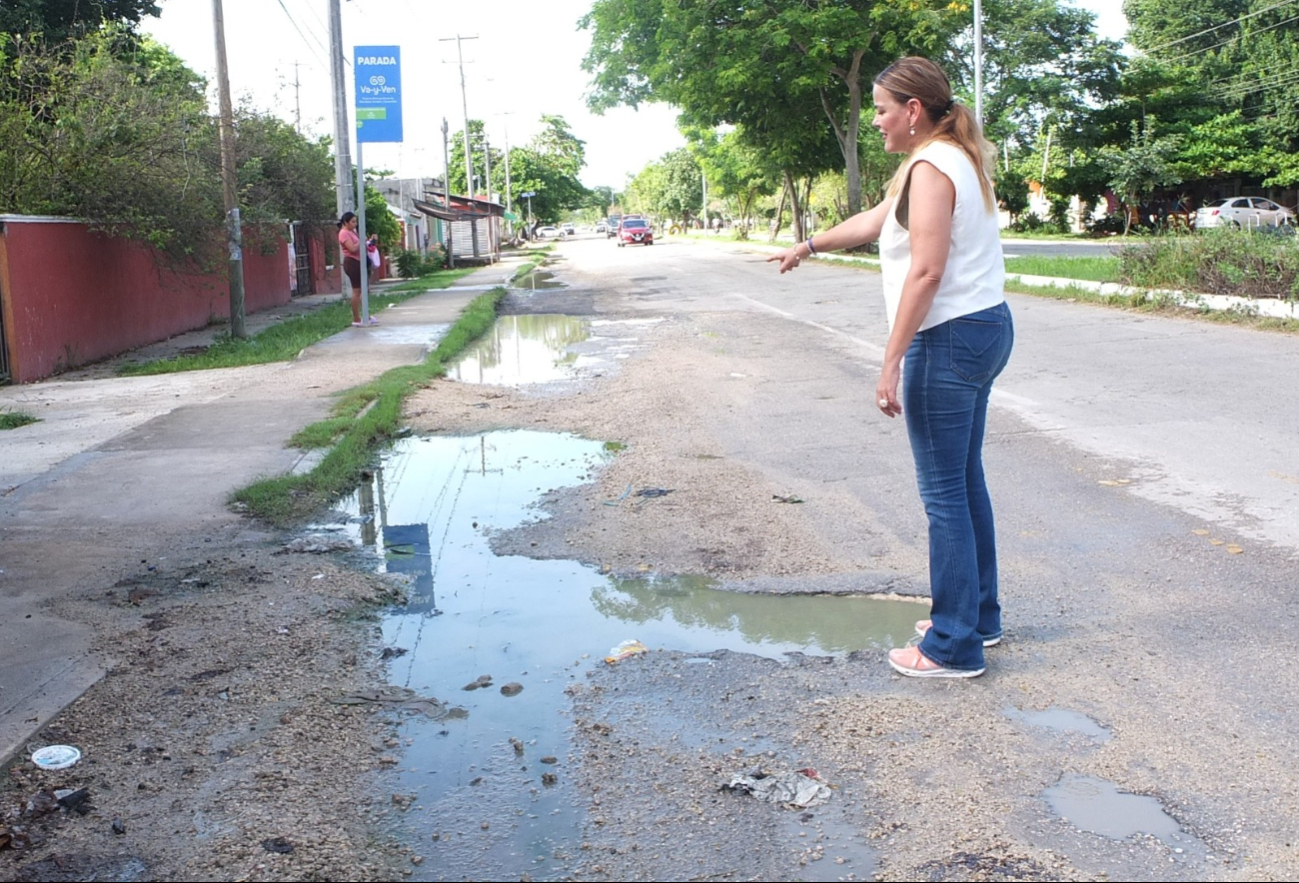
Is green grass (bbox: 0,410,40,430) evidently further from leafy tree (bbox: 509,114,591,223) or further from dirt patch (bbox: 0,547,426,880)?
leafy tree (bbox: 509,114,591,223)

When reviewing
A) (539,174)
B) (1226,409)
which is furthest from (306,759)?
(539,174)

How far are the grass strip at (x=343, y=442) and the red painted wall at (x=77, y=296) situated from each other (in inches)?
160

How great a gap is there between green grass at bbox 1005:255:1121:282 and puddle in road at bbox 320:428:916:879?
13.6 metres

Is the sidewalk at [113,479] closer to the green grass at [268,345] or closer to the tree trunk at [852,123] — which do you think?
the green grass at [268,345]

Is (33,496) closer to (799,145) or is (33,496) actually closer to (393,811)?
(393,811)

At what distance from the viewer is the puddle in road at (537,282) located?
30.4 m

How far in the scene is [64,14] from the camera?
2447 centimetres

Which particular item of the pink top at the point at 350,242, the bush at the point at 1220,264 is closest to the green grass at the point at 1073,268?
the bush at the point at 1220,264

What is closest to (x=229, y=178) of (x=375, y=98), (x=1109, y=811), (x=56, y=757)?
(x=375, y=98)

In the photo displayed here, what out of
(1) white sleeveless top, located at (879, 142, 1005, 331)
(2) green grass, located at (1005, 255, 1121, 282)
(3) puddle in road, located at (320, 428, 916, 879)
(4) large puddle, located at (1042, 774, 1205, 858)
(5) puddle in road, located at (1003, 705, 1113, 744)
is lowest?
(3) puddle in road, located at (320, 428, 916, 879)

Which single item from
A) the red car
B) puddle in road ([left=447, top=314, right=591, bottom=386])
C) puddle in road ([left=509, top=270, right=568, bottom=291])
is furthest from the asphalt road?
the red car

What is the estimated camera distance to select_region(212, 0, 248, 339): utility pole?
1622cm

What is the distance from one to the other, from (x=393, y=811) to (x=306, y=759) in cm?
44

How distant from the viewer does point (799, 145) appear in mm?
42656
